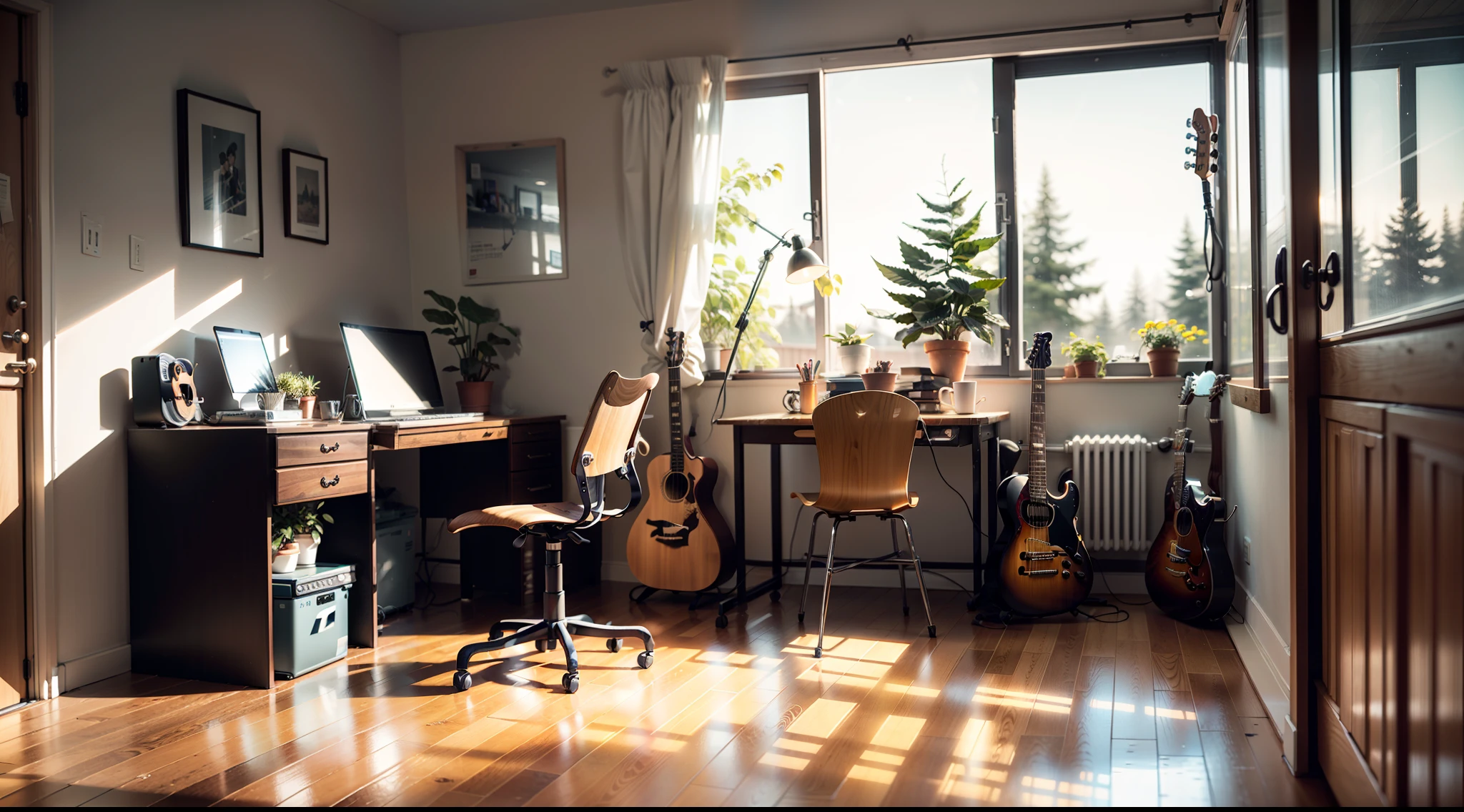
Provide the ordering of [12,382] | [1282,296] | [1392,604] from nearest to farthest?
[1392,604] → [1282,296] → [12,382]

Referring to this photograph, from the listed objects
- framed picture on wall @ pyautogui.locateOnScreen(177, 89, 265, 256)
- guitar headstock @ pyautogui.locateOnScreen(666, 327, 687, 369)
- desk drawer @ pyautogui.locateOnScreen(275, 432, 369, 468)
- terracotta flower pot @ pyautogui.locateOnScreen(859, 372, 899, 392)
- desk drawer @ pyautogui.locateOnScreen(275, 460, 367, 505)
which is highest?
framed picture on wall @ pyautogui.locateOnScreen(177, 89, 265, 256)

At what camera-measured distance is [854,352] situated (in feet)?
13.1

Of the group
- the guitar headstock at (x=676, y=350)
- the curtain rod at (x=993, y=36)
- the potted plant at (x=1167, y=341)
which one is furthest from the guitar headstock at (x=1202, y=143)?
the guitar headstock at (x=676, y=350)

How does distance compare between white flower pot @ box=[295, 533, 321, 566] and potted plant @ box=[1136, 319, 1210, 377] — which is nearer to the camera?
white flower pot @ box=[295, 533, 321, 566]

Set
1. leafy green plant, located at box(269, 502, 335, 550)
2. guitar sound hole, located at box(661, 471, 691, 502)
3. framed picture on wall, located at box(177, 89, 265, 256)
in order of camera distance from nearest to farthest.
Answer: leafy green plant, located at box(269, 502, 335, 550), framed picture on wall, located at box(177, 89, 265, 256), guitar sound hole, located at box(661, 471, 691, 502)

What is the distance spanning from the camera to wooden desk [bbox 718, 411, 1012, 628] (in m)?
3.51

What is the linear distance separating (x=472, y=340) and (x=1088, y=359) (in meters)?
2.70

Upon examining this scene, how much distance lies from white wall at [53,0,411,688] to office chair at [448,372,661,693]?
2.97 ft

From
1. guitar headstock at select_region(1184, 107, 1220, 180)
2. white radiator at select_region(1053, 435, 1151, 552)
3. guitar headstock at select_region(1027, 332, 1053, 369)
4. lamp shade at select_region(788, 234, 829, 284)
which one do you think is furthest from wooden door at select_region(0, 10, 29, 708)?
guitar headstock at select_region(1184, 107, 1220, 180)

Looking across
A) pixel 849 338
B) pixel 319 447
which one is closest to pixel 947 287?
pixel 849 338

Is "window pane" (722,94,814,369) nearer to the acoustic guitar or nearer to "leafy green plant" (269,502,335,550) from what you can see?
the acoustic guitar

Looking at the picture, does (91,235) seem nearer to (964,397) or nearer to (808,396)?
(808,396)

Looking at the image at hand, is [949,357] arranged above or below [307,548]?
above

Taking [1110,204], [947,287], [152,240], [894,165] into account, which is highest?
[894,165]
